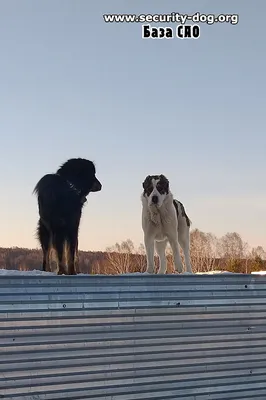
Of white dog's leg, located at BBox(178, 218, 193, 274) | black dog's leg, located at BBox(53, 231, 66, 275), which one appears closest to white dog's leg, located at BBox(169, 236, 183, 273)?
white dog's leg, located at BBox(178, 218, 193, 274)

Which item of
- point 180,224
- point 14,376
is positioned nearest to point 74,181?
point 180,224

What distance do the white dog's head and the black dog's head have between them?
1.88ft

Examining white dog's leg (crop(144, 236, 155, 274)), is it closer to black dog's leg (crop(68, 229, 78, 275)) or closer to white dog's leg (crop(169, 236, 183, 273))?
white dog's leg (crop(169, 236, 183, 273))

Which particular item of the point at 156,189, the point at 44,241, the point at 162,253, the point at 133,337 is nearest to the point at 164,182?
the point at 156,189

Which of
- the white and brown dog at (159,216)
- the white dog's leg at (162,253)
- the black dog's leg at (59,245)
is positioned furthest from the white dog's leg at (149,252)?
the black dog's leg at (59,245)

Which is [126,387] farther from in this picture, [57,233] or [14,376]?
[57,233]

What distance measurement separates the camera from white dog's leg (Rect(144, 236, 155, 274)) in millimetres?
6566

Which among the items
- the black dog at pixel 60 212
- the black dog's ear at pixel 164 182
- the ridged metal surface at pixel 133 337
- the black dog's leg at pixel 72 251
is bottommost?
the ridged metal surface at pixel 133 337

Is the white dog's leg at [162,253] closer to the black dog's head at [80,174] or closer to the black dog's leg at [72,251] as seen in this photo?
the black dog's head at [80,174]

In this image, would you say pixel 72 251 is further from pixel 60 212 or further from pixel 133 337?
pixel 133 337

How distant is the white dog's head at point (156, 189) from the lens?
20.7 feet

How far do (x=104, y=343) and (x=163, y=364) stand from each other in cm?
53

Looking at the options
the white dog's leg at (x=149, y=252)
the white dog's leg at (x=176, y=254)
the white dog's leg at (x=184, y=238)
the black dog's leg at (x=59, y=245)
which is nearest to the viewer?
the black dog's leg at (x=59, y=245)

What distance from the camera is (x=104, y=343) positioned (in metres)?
4.33
